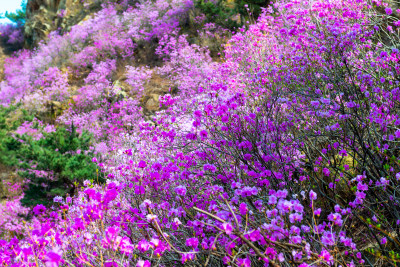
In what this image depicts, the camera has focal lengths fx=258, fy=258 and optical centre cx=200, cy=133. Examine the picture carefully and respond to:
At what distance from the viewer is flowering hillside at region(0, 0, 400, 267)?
2.08 meters

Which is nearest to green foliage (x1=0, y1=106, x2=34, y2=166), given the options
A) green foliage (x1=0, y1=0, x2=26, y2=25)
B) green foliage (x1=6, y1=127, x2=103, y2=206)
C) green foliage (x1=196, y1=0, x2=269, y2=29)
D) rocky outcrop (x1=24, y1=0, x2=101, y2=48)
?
green foliage (x1=6, y1=127, x2=103, y2=206)

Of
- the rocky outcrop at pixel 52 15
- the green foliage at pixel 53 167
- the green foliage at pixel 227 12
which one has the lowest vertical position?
the green foliage at pixel 53 167

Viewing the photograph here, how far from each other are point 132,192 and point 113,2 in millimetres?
19662

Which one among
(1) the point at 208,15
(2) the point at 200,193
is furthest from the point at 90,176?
(1) the point at 208,15

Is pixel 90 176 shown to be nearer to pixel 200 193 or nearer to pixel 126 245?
pixel 200 193

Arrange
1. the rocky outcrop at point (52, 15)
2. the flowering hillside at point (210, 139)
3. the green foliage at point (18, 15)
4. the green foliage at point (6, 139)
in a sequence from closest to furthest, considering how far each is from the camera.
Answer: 1. the flowering hillside at point (210, 139)
2. the green foliage at point (6, 139)
3. the rocky outcrop at point (52, 15)
4. the green foliage at point (18, 15)

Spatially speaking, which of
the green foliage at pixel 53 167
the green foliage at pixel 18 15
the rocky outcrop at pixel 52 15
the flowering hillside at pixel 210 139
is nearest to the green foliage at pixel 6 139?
the flowering hillside at pixel 210 139

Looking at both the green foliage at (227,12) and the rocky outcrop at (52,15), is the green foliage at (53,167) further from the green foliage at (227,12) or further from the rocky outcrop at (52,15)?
the rocky outcrop at (52,15)

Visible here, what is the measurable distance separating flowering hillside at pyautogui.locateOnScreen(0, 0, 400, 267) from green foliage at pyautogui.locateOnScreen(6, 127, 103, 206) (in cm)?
4

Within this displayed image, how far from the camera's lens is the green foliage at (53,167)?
625 cm

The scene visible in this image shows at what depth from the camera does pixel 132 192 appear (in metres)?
3.70

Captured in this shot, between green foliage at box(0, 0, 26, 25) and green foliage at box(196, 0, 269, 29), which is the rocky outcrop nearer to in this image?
green foliage at box(0, 0, 26, 25)

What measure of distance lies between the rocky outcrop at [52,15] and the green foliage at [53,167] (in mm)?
16376

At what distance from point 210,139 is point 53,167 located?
4.54m
